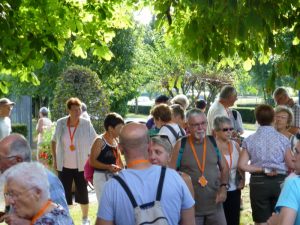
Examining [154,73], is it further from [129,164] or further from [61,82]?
[129,164]

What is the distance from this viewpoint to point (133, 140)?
14.5ft

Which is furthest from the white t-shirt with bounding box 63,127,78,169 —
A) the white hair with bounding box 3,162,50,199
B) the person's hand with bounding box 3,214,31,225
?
the white hair with bounding box 3,162,50,199

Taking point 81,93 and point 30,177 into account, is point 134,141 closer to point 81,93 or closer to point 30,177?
point 30,177

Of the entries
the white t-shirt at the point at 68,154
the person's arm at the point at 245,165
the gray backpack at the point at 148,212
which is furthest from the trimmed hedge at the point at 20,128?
the gray backpack at the point at 148,212

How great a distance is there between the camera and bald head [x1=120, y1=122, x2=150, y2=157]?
4.41 meters

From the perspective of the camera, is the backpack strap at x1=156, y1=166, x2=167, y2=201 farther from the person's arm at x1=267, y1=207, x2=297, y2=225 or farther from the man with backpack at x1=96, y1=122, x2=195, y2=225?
the person's arm at x1=267, y1=207, x2=297, y2=225

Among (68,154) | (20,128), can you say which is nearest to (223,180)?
(68,154)

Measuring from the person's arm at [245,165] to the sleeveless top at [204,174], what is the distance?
2.76 ft

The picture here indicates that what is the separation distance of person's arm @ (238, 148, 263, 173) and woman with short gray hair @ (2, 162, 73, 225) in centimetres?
422

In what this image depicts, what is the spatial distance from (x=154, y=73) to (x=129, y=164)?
29.9m

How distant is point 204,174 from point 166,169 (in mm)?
2415

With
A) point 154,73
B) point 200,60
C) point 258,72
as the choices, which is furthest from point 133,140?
point 258,72

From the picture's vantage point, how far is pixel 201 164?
Result: 22.7ft

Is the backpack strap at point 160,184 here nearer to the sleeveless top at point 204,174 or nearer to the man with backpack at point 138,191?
the man with backpack at point 138,191
